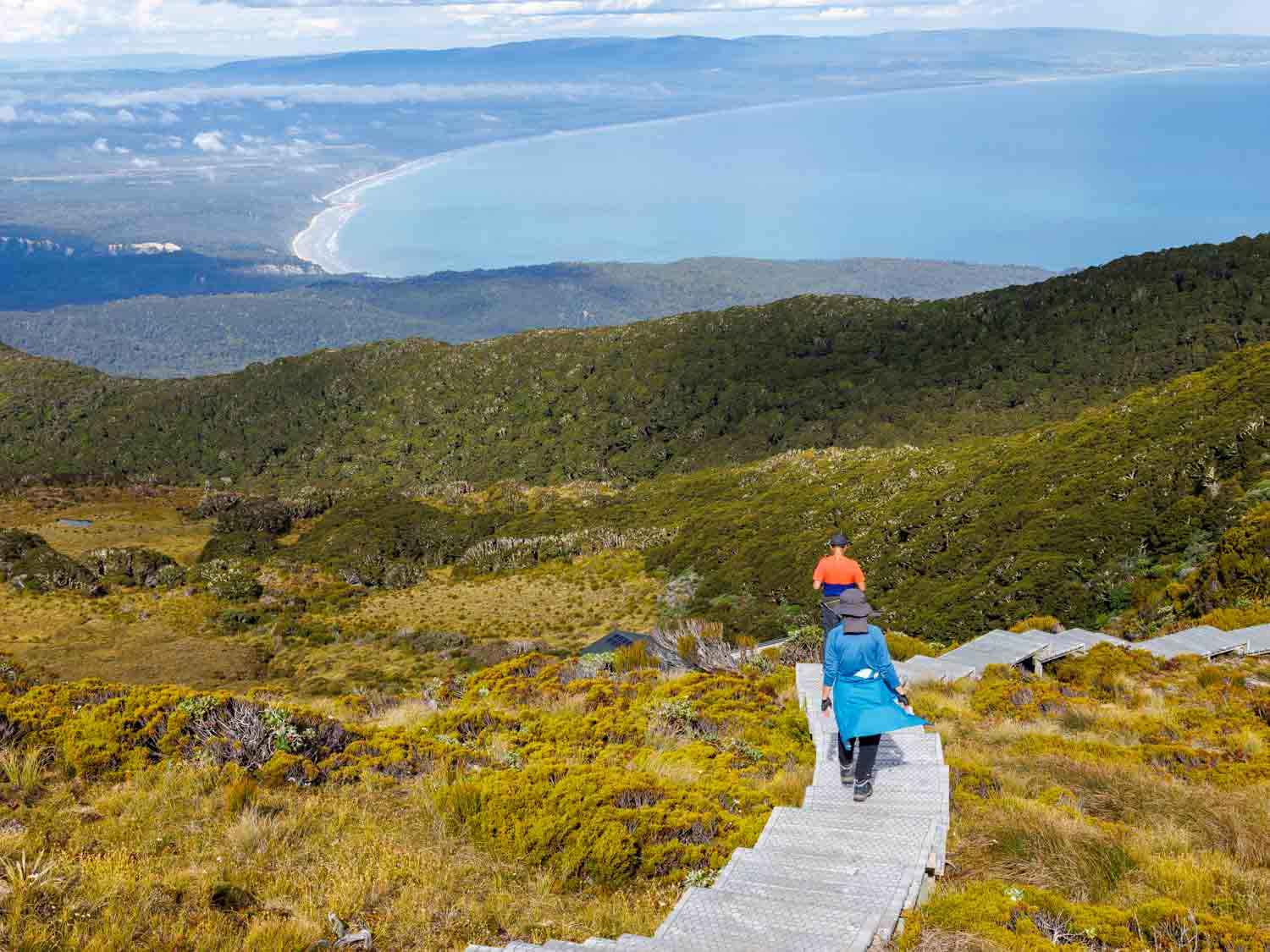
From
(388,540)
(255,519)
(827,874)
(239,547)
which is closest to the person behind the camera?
(827,874)

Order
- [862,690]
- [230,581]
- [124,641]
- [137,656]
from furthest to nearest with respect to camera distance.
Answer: [230,581] < [124,641] < [137,656] < [862,690]

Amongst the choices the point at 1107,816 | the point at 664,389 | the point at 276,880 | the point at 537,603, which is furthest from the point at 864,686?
the point at 664,389

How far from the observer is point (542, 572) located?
35969 millimetres

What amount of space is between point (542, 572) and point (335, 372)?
62311mm

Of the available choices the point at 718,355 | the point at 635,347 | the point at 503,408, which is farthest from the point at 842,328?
the point at 503,408

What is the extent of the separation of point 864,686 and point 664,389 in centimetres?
7089

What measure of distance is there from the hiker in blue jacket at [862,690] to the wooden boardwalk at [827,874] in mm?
326

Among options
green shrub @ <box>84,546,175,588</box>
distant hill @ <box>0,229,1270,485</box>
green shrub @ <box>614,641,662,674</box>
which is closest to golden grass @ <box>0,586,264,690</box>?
green shrub @ <box>84,546,175,588</box>

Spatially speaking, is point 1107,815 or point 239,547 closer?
point 1107,815

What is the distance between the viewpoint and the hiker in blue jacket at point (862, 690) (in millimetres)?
6980

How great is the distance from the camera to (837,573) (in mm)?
9430

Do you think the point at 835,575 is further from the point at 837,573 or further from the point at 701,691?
the point at 701,691

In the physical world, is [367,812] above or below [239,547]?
above

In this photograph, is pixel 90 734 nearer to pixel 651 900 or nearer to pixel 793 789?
pixel 651 900
